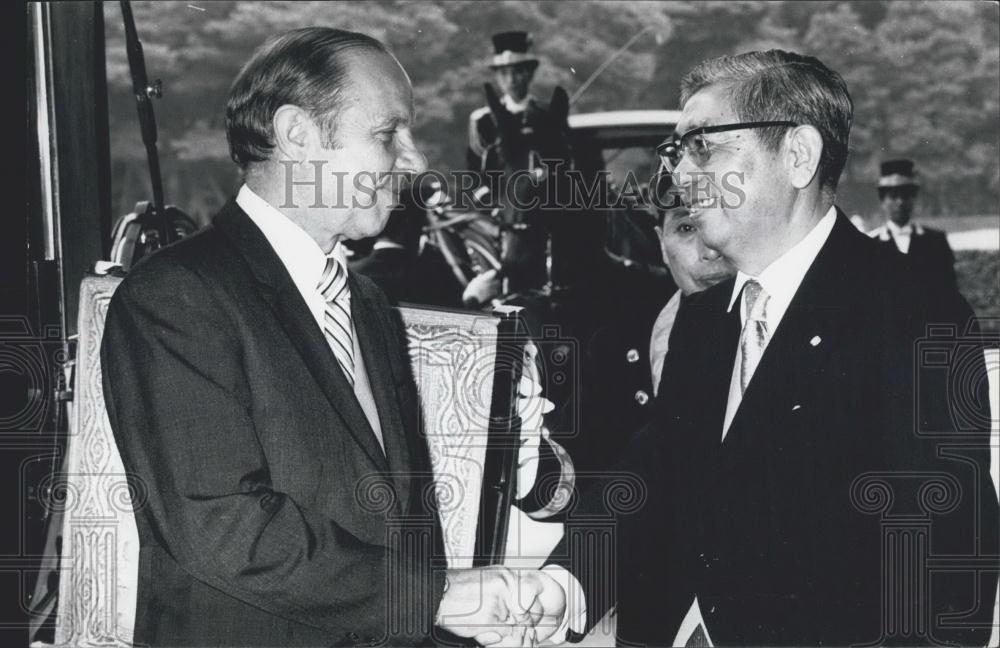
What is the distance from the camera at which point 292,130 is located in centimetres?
156

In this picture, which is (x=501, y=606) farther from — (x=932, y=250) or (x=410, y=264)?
(x=932, y=250)

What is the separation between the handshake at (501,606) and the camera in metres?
1.53

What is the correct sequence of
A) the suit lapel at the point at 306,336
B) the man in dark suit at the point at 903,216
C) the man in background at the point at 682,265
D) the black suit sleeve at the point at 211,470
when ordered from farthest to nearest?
the man in dark suit at the point at 903,216 < the man in background at the point at 682,265 < the suit lapel at the point at 306,336 < the black suit sleeve at the point at 211,470

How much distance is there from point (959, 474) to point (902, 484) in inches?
3.4

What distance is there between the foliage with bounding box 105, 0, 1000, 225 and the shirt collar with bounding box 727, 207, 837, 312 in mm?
3895

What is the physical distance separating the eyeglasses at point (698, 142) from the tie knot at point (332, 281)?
2.23ft

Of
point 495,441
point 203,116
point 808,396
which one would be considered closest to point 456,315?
point 495,441

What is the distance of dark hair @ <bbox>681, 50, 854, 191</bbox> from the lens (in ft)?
5.57

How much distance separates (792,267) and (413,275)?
323 cm

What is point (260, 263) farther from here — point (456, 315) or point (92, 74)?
point (92, 74)

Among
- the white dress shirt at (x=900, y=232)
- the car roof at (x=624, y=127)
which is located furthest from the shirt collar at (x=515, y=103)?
the white dress shirt at (x=900, y=232)

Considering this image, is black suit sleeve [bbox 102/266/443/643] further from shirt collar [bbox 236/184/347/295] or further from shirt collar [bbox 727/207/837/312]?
shirt collar [bbox 727/207/837/312]

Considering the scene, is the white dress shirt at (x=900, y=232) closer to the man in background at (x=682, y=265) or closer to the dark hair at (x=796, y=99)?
the man in background at (x=682, y=265)

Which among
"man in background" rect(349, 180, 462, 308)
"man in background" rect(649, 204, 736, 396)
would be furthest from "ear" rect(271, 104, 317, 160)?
"man in background" rect(349, 180, 462, 308)
